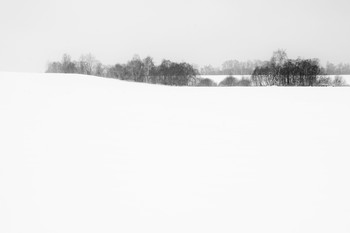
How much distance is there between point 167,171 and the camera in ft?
29.1

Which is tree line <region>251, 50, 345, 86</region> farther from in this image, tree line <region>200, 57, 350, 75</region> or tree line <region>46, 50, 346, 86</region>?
tree line <region>200, 57, 350, 75</region>

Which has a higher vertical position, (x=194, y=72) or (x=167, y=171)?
(x=194, y=72)

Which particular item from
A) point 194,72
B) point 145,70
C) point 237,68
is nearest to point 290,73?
point 194,72

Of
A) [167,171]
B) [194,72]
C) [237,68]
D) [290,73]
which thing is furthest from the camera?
[237,68]

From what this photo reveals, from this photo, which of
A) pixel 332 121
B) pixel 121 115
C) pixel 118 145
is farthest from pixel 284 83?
pixel 118 145

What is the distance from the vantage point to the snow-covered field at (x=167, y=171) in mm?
6496

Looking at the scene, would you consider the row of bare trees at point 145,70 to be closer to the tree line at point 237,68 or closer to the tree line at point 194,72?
the tree line at point 194,72

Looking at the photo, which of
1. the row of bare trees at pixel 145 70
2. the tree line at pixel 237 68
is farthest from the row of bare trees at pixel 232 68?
the row of bare trees at pixel 145 70

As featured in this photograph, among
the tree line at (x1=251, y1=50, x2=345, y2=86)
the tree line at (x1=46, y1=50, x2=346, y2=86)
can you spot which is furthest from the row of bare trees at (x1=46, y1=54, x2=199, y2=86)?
the tree line at (x1=251, y1=50, x2=345, y2=86)

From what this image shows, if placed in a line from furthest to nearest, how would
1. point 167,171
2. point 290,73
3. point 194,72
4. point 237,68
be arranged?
point 237,68 → point 194,72 → point 290,73 → point 167,171

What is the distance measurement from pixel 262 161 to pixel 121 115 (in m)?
8.00

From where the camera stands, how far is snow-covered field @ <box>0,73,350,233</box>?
6.50 metres

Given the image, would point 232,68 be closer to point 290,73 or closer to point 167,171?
point 290,73

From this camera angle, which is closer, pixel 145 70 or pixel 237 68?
pixel 145 70
